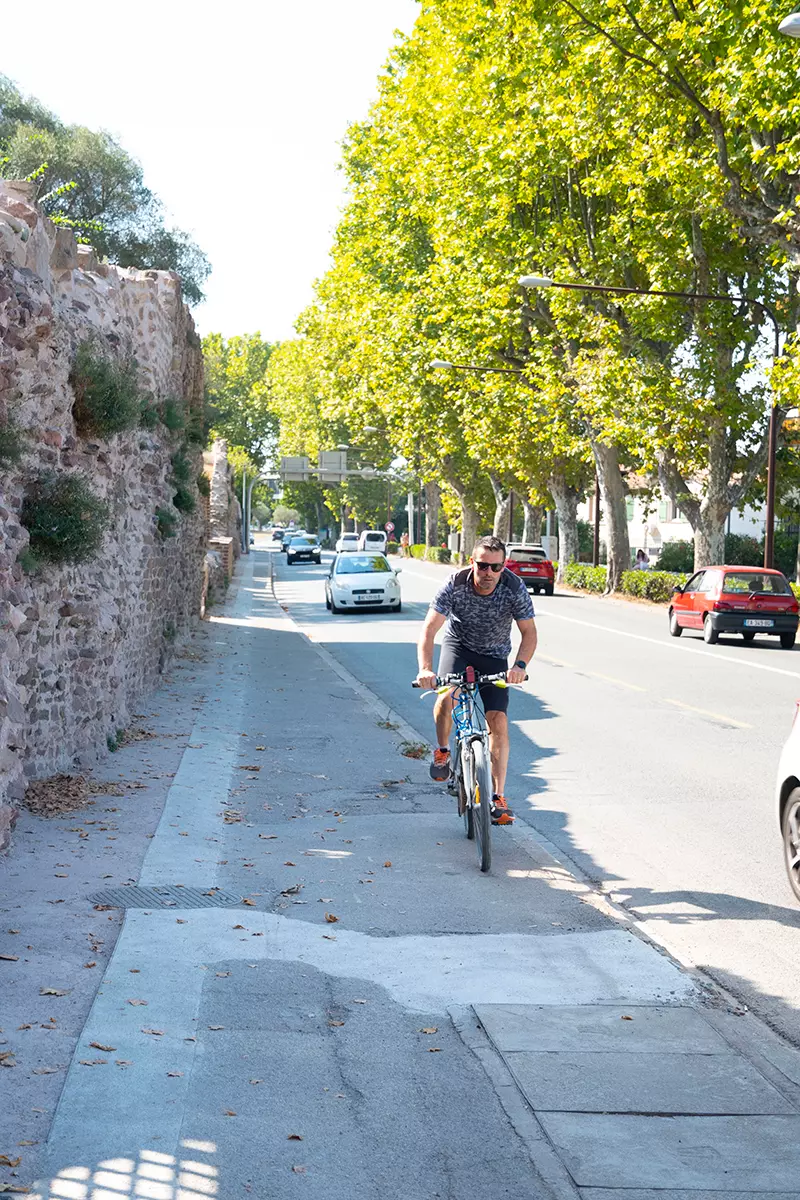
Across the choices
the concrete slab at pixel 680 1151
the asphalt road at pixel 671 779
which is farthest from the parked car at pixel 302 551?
the concrete slab at pixel 680 1151

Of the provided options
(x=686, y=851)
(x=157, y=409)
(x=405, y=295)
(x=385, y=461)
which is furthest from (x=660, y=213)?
(x=385, y=461)

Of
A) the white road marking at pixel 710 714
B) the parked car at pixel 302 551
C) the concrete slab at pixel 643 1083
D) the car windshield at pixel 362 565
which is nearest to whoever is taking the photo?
the concrete slab at pixel 643 1083

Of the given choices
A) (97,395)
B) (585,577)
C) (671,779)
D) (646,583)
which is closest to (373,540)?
(585,577)

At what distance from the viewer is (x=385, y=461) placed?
75.9 meters

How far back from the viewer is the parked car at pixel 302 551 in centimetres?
7975

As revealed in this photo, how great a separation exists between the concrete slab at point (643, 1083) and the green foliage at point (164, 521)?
11370 millimetres

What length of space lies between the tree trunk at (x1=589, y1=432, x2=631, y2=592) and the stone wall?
27903 mm

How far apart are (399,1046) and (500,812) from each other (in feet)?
10.6

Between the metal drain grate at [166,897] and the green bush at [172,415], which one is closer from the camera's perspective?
the metal drain grate at [166,897]

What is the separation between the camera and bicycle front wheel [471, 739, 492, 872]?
25.7ft

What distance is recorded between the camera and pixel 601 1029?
17.5 feet

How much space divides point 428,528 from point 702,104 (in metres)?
59.7

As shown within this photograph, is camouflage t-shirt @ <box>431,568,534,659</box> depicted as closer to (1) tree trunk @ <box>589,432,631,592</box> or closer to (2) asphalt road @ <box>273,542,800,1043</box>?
(2) asphalt road @ <box>273,542,800,1043</box>

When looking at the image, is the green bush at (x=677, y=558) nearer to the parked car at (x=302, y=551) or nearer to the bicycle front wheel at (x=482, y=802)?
the parked car at (x=302, y=551)
